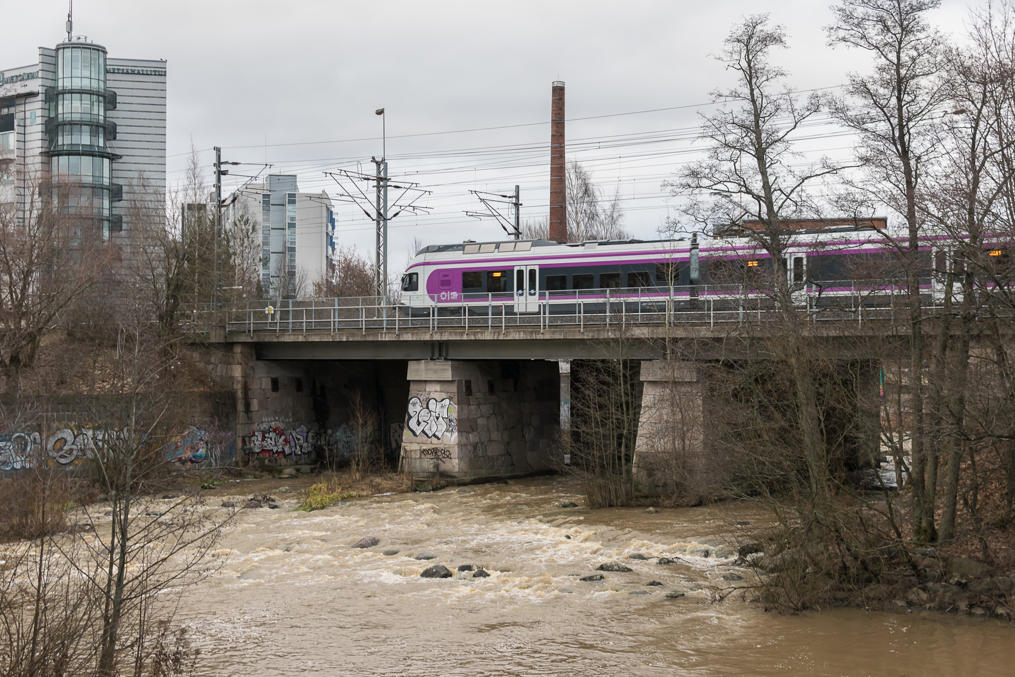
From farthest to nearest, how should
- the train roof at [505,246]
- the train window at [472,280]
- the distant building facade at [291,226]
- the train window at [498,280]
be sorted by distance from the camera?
the distant building facade at [291,226]
the train window at [472,280]
the train window at [498,280]
the train roof at [505,246]

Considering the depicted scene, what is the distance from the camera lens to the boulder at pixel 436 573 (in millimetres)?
21277

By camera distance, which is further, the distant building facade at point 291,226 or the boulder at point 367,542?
the distant building facade at point 291,226

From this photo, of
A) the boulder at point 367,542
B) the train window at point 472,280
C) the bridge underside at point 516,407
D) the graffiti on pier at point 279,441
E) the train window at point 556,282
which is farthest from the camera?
the graffiti on pier at point 279,441

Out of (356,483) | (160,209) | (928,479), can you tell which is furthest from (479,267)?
(928,479)

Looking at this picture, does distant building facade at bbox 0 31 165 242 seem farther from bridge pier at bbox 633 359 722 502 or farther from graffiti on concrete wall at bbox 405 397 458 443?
bridge pier at bbox 633 359 722 502

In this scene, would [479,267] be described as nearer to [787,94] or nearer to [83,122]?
[787,94]

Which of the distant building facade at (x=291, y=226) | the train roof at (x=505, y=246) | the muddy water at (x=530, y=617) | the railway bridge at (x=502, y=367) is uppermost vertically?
the distant building facade at (x=291, y=226)

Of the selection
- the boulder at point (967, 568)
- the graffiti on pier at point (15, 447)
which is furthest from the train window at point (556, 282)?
the boulder at point (967, 568)

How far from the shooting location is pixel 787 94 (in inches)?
886

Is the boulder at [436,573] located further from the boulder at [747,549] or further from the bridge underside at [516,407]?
the bridge underside at [516,407]

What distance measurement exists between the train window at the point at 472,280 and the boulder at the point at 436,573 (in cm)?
1782

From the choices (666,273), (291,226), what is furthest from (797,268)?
(291,226)

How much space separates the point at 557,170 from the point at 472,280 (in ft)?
54.0

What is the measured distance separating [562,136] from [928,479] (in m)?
37.8
